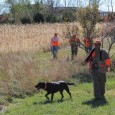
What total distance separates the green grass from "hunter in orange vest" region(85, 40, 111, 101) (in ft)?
1.16

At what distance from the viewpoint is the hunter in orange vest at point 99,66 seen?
12.1m

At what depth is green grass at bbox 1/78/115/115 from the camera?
34.1ft

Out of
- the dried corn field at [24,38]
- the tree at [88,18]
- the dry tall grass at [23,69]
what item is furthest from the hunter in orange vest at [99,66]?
the dried corn field at [24,38]

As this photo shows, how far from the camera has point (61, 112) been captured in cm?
1034

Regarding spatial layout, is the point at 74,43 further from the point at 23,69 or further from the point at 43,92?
the point at 43,92

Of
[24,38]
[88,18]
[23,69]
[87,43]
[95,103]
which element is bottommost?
[95,103]

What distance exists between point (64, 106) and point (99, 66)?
1.88m

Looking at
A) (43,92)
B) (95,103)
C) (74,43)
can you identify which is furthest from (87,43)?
(95,103)

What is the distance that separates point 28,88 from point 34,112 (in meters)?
3.40

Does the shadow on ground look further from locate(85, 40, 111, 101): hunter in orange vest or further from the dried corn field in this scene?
the dried corn field

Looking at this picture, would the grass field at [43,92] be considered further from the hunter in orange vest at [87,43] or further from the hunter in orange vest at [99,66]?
the hunter in orange vest at [87,43]

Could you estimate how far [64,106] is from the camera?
11.1 metres

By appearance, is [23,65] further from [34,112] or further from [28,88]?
[34,112]

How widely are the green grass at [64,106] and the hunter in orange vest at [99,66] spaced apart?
0.35 meters
